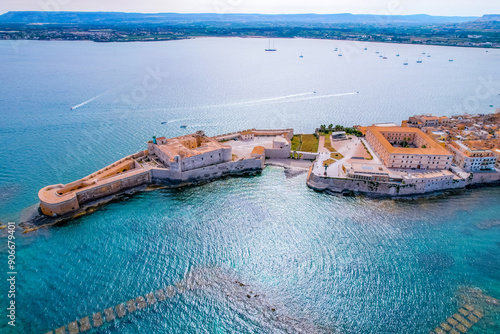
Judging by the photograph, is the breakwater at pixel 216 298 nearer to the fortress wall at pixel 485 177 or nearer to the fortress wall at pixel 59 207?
the fortress wall at pixel 59 207

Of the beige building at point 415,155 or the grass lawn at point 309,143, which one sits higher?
the beige building at point 415,155

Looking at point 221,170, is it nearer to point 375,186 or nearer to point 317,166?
point 317,166

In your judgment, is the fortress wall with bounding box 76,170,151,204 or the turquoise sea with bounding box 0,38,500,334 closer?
the turquoise sea with bounding box 0,38,500,334

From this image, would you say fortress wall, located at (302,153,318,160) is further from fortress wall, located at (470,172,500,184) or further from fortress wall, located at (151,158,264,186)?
fortress wall, located at (470,172,500,184)

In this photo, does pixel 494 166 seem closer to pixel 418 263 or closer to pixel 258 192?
pixel 418 263

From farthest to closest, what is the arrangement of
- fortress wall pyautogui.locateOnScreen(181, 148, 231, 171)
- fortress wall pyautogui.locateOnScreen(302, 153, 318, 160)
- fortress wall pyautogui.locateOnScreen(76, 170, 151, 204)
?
1. fortress wall pyautogui.locateOnScreen(302, 153, 318, 160)
2. fortress wall pyautogui.locateOnScreen(181, 148, 231, 171)
3. fortress wall pyautogui.locateOnScreen(76, 170, 151, 204)

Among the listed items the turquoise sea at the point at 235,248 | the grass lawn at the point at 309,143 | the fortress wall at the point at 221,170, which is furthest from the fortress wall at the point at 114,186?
the grass lawn at the point at 309,143

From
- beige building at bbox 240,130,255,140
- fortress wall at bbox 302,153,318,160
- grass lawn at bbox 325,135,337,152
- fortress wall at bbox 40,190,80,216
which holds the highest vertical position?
beige building at bbox 240,130,255,140

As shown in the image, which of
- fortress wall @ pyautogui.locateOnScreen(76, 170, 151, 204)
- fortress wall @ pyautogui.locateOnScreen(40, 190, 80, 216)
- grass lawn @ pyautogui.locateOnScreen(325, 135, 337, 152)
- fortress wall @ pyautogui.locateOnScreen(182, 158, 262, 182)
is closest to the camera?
fortress wall @ pyautogui.locateOnScreen(40, 190, 80, 216)

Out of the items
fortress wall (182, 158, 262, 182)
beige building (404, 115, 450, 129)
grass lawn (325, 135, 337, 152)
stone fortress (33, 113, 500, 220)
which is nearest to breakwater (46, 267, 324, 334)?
stone fortress (33, 113, 500, 220)
